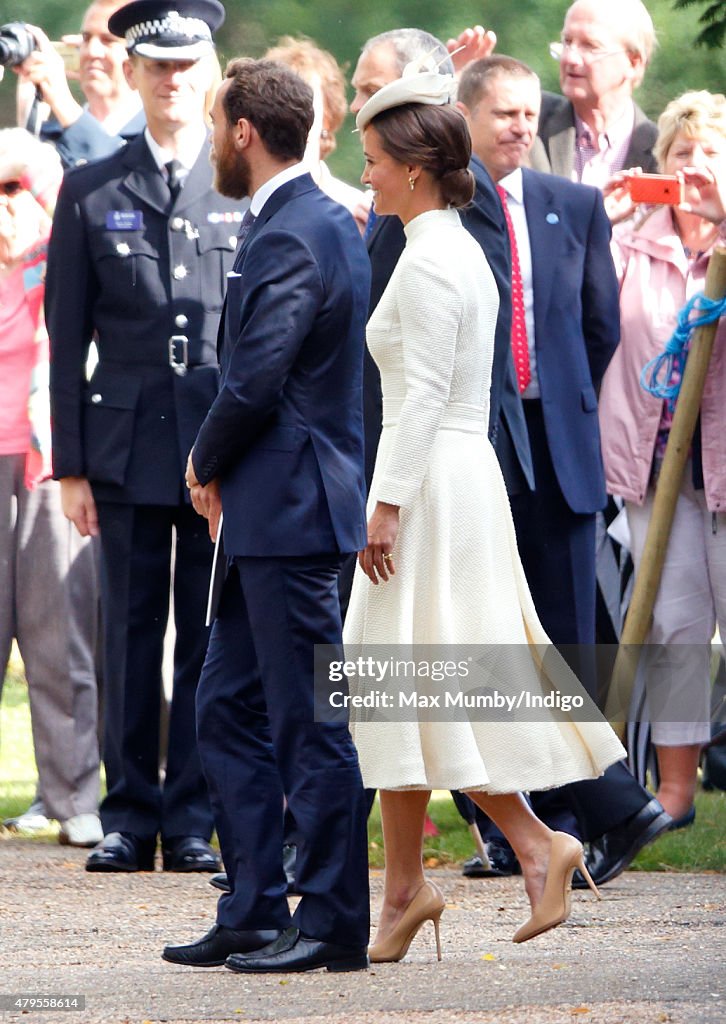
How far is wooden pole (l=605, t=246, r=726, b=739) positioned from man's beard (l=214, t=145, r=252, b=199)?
210 centimetres

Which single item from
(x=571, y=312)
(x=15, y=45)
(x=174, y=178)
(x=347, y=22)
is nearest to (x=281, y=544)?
(x=571, y=312)

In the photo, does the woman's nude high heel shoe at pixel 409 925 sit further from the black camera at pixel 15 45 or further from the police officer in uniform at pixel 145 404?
the black camera at pixel 15 45

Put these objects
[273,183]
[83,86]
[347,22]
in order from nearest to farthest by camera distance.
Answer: [273,183], [83,86], [347,22]

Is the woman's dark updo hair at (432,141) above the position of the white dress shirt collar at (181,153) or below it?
below

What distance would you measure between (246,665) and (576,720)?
75 cm

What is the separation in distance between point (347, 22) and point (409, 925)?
31.4 feet

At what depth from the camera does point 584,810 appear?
546 centimetres

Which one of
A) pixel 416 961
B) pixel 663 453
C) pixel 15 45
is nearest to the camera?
pixel 416 961

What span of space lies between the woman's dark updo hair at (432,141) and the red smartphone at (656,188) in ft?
6.11

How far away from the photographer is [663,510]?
249 inches

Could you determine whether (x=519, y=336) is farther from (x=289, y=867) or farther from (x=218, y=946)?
(x=218, y=946)

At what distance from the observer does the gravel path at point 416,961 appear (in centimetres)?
384

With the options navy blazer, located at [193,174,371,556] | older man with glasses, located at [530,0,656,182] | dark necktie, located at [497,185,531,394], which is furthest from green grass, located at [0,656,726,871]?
older man with glasses, located at [530,0,656,182]

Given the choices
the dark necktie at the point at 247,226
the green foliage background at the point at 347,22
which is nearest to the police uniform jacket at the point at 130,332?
the dark necktie at the point at 247,226
